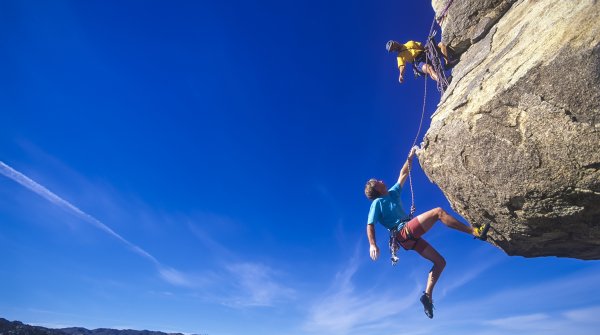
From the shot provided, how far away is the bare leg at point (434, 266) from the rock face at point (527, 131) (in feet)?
3.83

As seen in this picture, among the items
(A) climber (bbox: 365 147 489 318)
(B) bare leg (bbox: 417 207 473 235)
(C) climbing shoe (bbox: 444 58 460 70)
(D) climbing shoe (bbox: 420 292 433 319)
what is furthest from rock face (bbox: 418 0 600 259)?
(D) climbing shoe (bbox: 420 292 433 319)

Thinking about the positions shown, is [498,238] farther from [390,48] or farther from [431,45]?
[390,48]

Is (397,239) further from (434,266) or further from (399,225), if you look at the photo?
(434,266)

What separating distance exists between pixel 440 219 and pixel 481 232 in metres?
0.80

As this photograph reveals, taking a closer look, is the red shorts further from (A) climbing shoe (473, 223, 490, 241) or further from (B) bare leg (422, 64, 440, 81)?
(B) bare leg (422, 64, 440, 81)

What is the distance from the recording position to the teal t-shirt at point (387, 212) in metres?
8.15

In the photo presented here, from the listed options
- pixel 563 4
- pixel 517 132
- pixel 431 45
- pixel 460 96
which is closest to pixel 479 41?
pixel 431 45

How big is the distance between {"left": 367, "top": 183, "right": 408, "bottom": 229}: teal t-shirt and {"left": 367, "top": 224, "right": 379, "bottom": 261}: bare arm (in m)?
0.18

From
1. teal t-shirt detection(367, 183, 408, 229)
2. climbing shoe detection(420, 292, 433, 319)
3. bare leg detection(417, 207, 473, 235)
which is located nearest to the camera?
bare leg detection(417, 207, 473, 235)

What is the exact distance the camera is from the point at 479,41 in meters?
8.81

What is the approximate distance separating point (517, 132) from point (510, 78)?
967 mm

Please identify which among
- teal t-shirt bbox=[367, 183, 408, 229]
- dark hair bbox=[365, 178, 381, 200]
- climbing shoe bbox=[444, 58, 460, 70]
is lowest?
teal t-shirt bbox=[367, 183, 408, 229]

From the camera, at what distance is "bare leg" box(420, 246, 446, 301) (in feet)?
26.7

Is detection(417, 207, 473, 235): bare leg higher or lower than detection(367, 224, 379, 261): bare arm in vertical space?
higher
